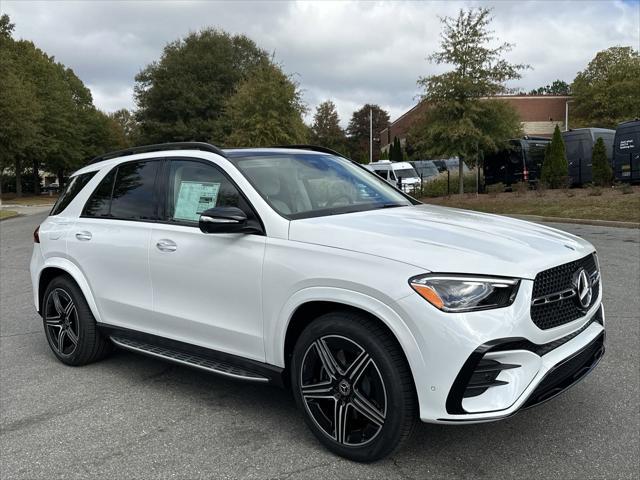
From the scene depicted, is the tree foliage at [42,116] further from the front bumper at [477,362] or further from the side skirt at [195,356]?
the front bumper at [477,362]

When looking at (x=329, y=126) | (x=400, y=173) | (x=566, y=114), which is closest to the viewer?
(x=400, y=173)

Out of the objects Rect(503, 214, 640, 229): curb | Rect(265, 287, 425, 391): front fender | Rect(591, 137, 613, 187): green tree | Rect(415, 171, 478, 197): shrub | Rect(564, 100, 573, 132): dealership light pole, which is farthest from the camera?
Rect(564, 100, 573, 132): dealership light pole

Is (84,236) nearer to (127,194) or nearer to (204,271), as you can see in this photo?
(127,194)

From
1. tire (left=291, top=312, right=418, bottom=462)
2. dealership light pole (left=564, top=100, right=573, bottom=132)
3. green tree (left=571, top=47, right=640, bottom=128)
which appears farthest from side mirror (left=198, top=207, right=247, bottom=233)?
dealership light pole (left=564, top=100, right=573, bottom=132)

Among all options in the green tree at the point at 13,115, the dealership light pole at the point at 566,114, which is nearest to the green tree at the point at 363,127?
the dealership light pole at the point at 566,114

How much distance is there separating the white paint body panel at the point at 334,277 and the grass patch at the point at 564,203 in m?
13.1

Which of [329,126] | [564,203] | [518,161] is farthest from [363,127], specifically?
[564,203]

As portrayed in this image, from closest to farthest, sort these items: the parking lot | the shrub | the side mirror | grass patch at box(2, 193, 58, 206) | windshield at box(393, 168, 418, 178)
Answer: the parking lot
the side mirror
the shrub
windshield at box(393, 168, 418, 178)
grass patch at box(2, 193, 58, 206)

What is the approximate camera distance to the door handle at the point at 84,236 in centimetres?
456

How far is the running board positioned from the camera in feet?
11.4

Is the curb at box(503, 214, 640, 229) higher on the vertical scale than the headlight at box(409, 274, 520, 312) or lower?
lower

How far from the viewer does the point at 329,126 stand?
81.4 metres

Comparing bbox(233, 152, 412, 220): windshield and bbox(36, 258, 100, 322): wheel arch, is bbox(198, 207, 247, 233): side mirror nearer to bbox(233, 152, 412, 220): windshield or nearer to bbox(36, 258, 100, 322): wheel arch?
bbox(233, 152, 412, 220): windshield

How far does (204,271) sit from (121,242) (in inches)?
38.9
